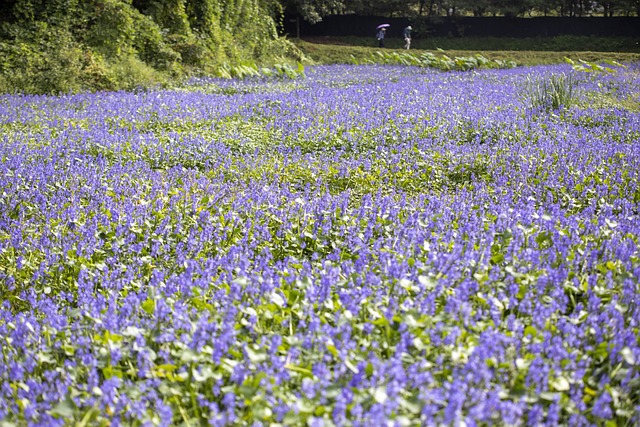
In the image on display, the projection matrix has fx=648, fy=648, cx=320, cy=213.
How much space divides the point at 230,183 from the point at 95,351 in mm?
3525

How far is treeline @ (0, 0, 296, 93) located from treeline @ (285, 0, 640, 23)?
17.0 meters

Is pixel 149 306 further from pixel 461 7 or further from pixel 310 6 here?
pixel 461 7

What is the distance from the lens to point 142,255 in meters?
4.16

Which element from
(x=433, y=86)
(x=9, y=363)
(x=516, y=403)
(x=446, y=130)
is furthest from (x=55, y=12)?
(x=516, y=403)

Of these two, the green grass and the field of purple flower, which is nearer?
the field of purple flower

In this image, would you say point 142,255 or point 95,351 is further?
point 142,255

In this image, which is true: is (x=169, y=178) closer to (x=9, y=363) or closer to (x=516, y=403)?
(x=9, y=363)

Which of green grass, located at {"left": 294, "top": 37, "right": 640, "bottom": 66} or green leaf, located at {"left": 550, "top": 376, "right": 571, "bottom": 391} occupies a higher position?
green grass, located at {"left": 294, "top": 37, "right": 640, "bottom": 66}

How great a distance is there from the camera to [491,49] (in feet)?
120

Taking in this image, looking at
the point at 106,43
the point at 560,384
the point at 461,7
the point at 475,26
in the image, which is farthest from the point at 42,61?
the point at 475,26

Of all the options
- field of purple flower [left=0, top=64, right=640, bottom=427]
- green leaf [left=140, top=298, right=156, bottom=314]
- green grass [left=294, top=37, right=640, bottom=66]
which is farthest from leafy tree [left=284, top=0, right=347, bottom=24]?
green leaf [left=140, top=298, right=156, bottom=314]

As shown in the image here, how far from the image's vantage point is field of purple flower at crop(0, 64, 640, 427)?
87.0 inches

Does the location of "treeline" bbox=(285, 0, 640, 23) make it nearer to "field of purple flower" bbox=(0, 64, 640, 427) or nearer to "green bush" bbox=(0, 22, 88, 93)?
"green bush" bbox=(0, 22, 88, 93)

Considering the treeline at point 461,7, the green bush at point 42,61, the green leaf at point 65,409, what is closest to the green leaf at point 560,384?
the green leaf at point 65,409
